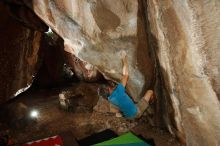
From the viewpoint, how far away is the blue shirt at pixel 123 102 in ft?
19.5

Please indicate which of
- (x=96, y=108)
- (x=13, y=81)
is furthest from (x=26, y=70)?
(x=96, y=108)

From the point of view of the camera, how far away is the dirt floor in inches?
226

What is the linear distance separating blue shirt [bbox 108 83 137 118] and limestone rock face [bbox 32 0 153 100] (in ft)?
0.56

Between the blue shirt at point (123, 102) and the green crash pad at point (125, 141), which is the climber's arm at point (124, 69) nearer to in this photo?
the blue shirt at point (123, 102)

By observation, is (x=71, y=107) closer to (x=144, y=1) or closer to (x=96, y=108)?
(x=96, y=108)

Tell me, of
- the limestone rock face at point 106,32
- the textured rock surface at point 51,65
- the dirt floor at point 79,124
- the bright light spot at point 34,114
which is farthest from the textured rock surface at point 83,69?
the limestone rock face at point 106,32

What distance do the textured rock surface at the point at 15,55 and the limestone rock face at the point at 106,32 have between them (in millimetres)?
1860

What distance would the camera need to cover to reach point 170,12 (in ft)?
12.8

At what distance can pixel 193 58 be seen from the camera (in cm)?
356

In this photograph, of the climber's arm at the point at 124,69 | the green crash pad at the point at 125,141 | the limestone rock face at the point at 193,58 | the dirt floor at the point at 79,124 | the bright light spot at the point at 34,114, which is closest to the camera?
the limestone rock face at the point at 193,58

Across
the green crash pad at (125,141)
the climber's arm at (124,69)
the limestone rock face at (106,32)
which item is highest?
the limestone rock face at (106,32)

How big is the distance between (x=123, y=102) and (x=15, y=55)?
13.4 feet

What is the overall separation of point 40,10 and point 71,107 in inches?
111

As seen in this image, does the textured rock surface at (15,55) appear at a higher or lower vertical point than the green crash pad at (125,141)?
higher
